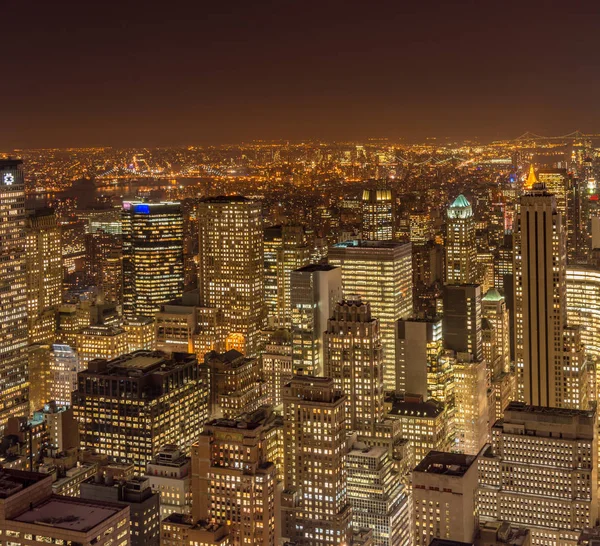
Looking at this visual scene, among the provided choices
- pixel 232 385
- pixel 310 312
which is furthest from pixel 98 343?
pixel 310 312

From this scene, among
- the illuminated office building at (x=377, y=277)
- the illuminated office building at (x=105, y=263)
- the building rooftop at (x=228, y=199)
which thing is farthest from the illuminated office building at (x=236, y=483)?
the illuminated office building at (x=105, y=263)

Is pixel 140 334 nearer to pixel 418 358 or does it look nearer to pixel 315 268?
pixel 315 268

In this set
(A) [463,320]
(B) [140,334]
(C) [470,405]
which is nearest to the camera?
(C) [470,405]

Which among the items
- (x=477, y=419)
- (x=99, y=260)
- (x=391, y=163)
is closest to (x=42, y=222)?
(x=99, y=260)

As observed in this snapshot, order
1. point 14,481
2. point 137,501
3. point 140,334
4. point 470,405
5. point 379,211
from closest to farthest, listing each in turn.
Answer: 1. point 14,481
2. point 137,501
3. point 470,405
4. point 140,334
5. point 379,211

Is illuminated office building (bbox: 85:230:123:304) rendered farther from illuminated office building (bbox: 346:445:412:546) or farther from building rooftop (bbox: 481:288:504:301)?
illuminated office building (bbox: 346:445:412:546)
